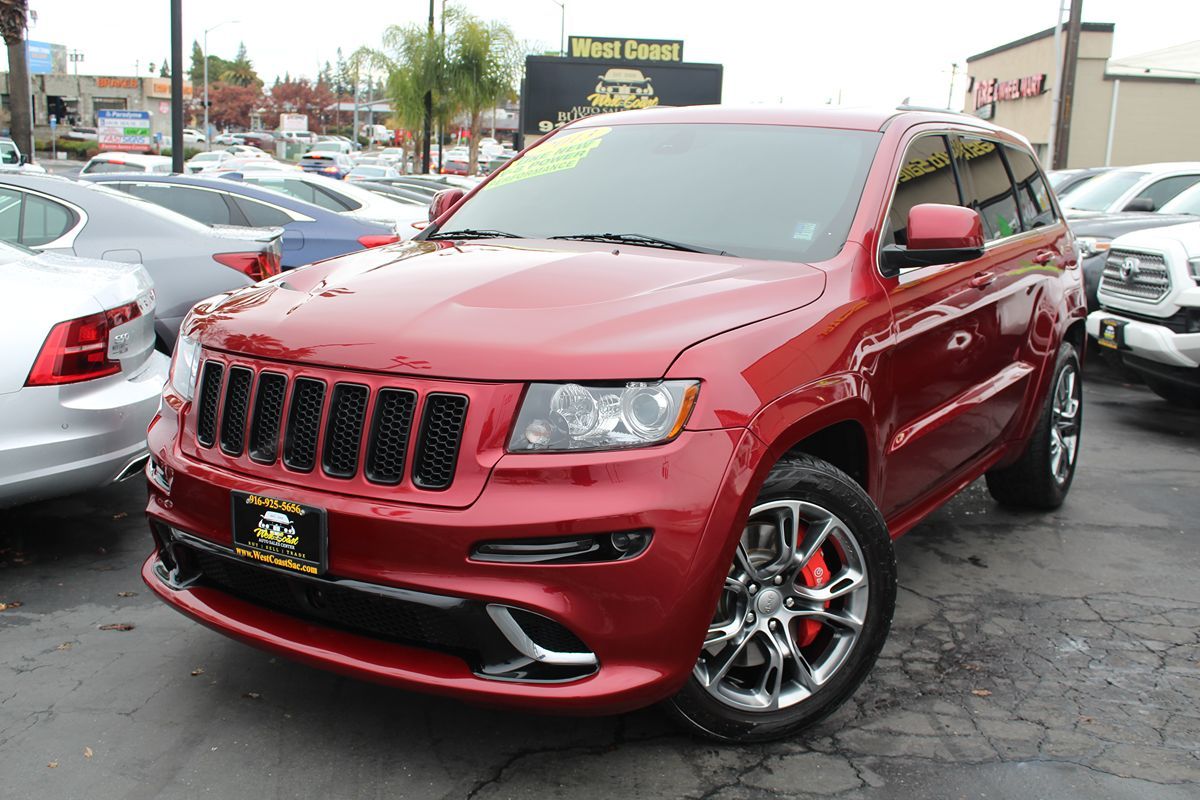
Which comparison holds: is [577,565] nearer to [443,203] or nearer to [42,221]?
[443,203]

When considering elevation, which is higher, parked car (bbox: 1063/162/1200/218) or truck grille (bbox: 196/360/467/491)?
parked car (bbox: 1063/162/1200/218)

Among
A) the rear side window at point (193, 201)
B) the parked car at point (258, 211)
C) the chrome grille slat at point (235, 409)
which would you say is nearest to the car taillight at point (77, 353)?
the chrome grille slat at point (235, 409)

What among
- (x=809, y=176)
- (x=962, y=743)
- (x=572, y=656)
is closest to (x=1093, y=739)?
(x=962, y=743)

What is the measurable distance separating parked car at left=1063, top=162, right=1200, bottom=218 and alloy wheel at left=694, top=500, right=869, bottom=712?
9.72 meters

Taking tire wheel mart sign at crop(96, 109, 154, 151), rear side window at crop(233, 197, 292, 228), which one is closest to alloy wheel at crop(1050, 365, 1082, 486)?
rear side window at crop(233, 197, 292, 228)

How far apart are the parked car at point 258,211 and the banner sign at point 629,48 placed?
81.9 feet

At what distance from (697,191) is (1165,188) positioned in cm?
1002

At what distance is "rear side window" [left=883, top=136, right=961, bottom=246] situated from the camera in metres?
3.99

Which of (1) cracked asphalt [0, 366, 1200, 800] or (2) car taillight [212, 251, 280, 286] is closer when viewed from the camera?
(1) cracked asphalt [0, 366, 1200, 800]

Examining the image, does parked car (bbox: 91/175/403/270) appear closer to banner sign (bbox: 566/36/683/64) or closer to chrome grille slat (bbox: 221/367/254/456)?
chrome grille slat (bbox: 221/367/254/456)

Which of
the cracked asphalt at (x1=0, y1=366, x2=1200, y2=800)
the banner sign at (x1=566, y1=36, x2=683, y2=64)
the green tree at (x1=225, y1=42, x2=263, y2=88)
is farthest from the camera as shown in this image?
the green tree at (x1=225, y1=42, x2=263, y2=88)

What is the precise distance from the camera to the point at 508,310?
302cm

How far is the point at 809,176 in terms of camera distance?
4.00 metres

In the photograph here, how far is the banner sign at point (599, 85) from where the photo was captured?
29625 mm
